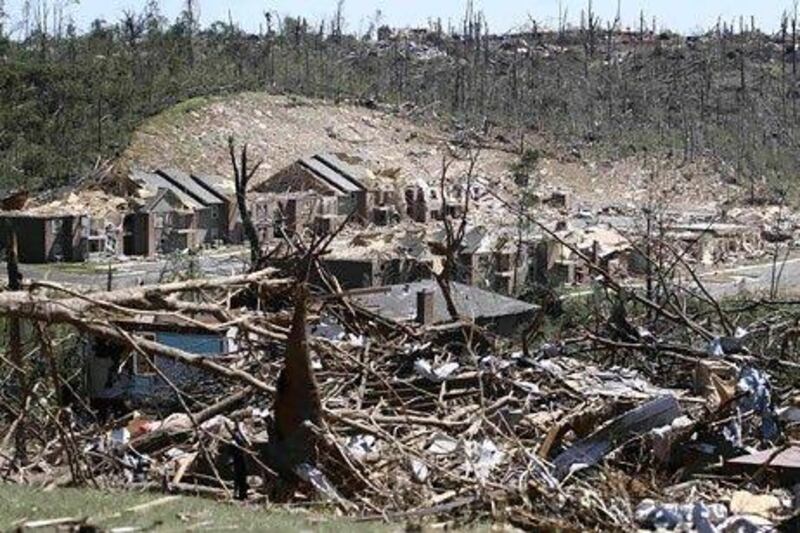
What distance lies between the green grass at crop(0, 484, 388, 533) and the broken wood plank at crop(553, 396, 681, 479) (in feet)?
7.81

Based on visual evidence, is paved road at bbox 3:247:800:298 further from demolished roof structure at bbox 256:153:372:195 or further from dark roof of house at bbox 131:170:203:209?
demolished roof structure at bbox 256:153:372:195

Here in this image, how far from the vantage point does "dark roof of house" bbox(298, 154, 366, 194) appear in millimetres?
48500

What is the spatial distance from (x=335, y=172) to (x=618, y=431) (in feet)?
135

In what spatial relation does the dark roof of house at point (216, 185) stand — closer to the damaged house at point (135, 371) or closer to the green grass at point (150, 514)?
the damaged house at point (135, 371)

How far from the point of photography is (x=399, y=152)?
59.7 meters

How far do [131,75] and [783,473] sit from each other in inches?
2084

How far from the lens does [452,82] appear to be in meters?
79.2

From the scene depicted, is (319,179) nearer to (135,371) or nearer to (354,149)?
(354,149)

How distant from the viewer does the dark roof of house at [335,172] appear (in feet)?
159

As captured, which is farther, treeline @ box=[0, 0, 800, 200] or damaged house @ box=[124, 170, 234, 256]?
treeline @ box=[0, 0, 800, 200]

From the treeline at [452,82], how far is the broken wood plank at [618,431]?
3939cm

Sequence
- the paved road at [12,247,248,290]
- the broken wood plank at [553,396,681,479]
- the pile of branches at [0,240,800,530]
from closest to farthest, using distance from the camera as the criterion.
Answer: the pile of branches at [0,240,800,530] → the broken wood plank at [553,396,681,479] → the paved road at [12,247,248,290]

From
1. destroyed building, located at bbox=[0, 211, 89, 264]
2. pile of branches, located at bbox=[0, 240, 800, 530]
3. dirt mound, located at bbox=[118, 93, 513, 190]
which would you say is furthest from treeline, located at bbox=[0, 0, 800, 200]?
pile of branches, located at bbox=[0, 240, 800, 530]

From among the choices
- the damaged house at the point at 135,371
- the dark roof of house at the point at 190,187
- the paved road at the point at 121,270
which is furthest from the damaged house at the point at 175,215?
the damaged house at the point at 135,371
